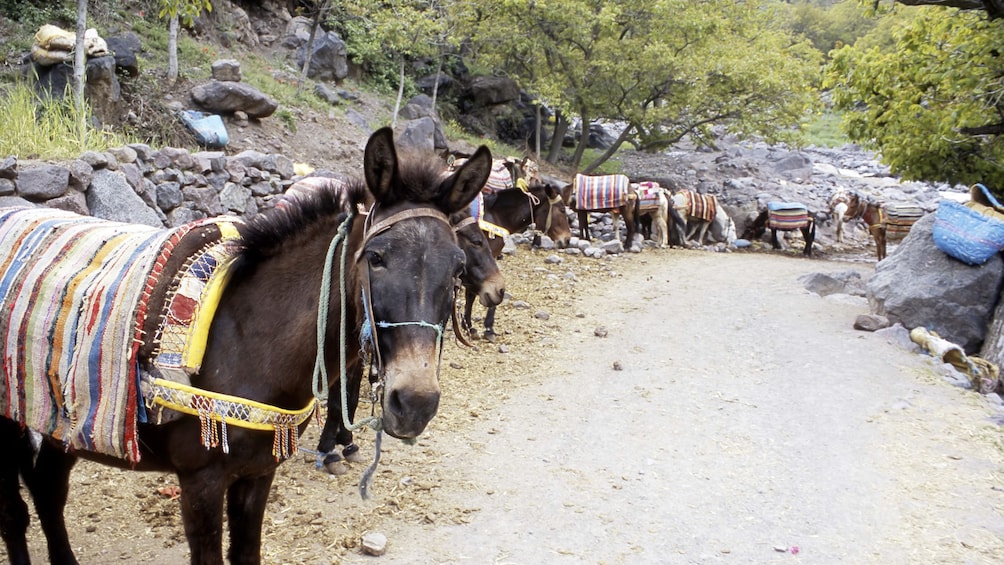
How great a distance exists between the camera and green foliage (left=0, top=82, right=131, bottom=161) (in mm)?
4859

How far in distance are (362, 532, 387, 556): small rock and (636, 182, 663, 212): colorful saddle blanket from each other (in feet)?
41.4

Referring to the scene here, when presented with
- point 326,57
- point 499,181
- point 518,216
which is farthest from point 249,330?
point 326,57

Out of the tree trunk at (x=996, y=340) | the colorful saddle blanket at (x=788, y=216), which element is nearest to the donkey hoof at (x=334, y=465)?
the tree trunk at (x=996, y=340)

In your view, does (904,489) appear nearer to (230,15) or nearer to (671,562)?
(671,562)

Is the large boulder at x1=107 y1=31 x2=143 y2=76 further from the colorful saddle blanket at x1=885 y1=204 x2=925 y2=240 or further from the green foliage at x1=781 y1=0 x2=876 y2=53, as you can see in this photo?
the green foliage at x1=781 y1=0 x2=876 y2=53

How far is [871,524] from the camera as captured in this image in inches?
151

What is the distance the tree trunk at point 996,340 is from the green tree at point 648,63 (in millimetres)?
12122

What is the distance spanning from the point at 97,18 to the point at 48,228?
42.3 ft

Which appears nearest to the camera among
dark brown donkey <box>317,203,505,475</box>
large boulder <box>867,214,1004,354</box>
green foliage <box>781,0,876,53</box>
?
dark brown donkey <box>317,203,505,475</box>

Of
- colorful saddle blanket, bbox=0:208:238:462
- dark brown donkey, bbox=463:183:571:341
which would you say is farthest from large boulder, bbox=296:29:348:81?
colorful saddle blanket, bbox=0:208:238:462

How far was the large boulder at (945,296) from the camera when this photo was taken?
24.7ft

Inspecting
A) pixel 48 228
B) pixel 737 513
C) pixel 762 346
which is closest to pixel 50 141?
pixel 48 228

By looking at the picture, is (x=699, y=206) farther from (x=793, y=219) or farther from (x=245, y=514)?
(x=245, y=514)

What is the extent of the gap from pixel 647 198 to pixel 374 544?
1288 centimetres
